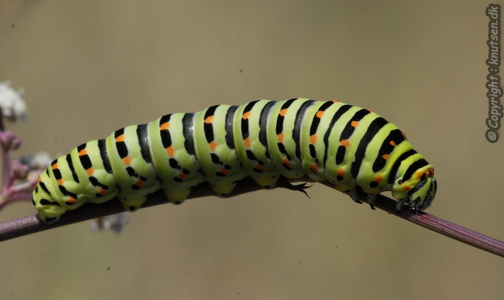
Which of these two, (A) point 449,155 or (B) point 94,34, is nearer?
(A) point 449,155

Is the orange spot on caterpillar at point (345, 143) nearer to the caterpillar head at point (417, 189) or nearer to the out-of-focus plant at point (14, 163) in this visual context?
the caterpillar head at point (417, 189)

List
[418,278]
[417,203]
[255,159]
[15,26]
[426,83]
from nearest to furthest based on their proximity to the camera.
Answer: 1. [417,203]
2. [255,159]
3. [418,278]
4. [426,83]
5. [15,26]

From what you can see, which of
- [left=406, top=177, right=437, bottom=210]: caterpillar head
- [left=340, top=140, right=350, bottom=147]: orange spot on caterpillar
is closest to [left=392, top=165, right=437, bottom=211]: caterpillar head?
[left=406, top=177, right=437, bottom=210]: caterpillar head

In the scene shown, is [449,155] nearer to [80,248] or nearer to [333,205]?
[333,205]

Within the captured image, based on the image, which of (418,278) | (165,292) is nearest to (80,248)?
(165,292)

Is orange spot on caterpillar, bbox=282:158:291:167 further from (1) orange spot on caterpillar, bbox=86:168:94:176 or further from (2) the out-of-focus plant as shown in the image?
(2) the out-of-focus plant

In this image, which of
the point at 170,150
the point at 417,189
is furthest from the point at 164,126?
the point at 417,189
